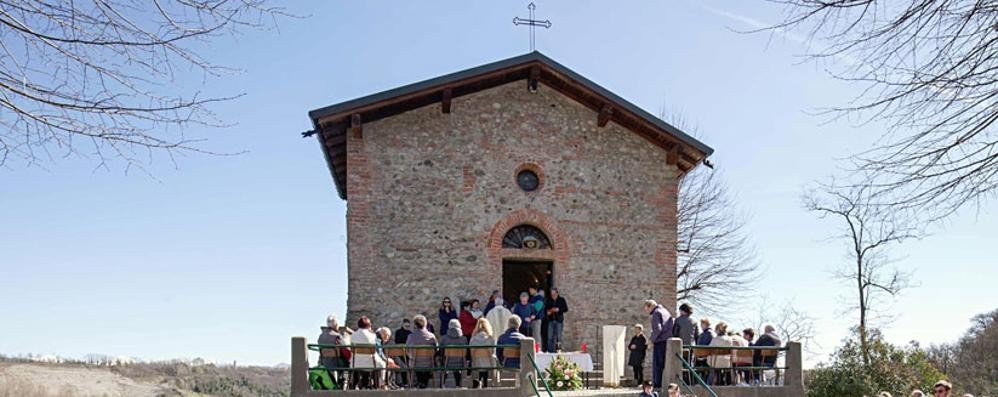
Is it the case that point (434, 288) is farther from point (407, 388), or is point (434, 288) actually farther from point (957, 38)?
point (957, 38)

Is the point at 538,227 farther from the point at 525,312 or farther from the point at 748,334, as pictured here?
the point at 748,334

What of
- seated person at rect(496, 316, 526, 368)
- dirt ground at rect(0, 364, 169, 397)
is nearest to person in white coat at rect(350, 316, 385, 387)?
seated person at rect(496, 316, 526, 368)

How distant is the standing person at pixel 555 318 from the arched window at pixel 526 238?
1165 millimetres

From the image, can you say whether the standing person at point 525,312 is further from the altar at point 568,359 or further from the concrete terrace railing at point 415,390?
the concrete terrace railing at point 415,390

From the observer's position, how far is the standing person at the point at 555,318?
1469 centimetres

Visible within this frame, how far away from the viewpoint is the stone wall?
48.9 ft

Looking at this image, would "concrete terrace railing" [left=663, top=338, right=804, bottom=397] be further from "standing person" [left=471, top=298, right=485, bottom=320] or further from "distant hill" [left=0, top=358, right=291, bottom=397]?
"distant hill" [left=0, top=358, right=291, bottom=397]

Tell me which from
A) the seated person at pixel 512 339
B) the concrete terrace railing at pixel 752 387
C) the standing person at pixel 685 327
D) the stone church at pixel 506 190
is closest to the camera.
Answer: the seated person at pixel 512 339

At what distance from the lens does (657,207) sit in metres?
16.5

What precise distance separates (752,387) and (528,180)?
222 inches

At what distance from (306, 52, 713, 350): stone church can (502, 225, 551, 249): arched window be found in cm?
2

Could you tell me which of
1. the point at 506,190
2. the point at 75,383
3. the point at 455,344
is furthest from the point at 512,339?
the point at 75,383

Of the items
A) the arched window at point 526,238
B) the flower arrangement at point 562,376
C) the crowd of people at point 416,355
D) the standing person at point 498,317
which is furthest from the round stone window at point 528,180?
the crowd of people at point 416,355

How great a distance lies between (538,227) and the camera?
15734mm
